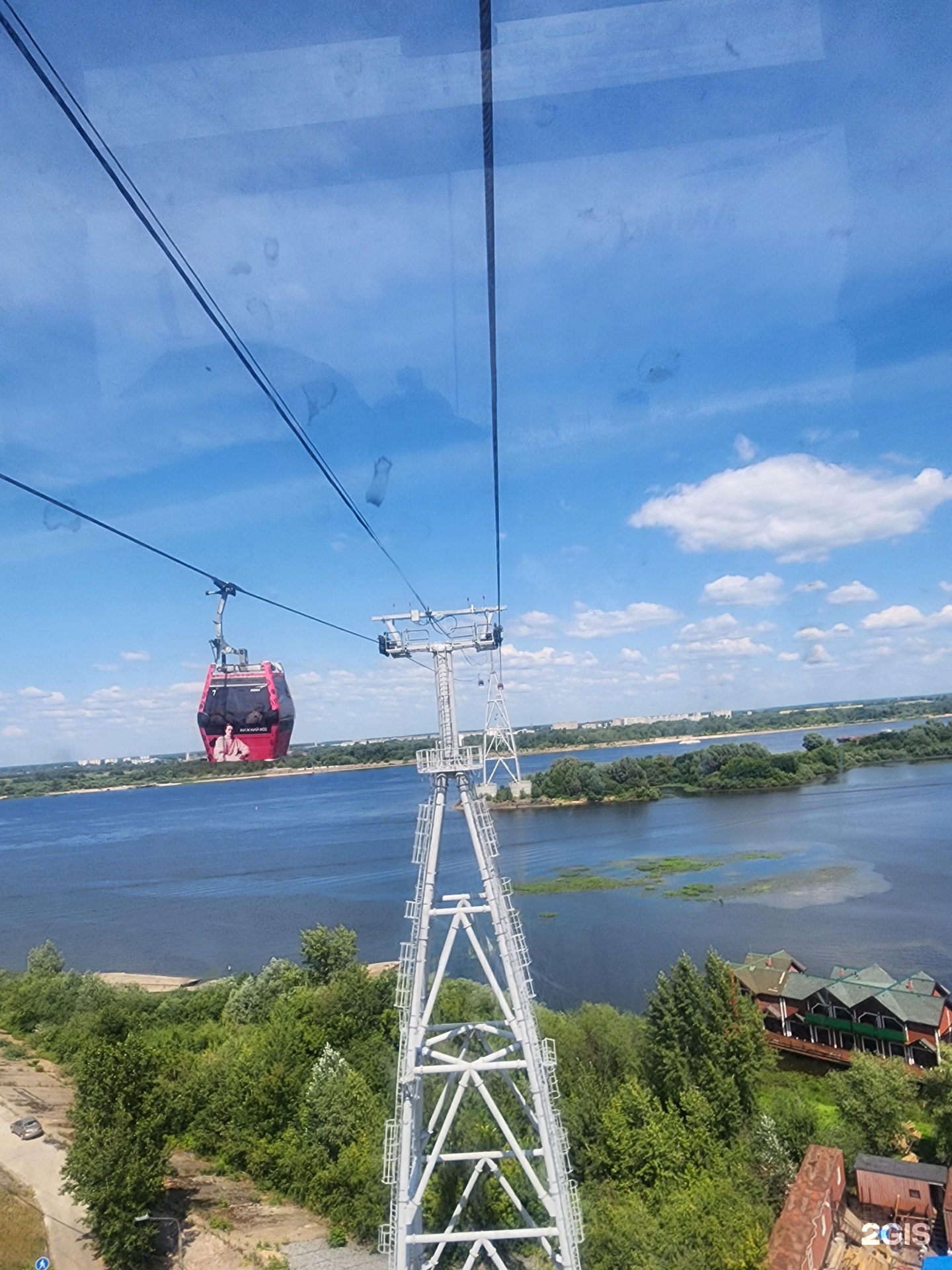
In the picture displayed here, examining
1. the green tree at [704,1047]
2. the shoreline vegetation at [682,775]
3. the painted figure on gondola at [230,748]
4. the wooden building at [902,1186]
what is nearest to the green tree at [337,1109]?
the green tree at [704,1047]

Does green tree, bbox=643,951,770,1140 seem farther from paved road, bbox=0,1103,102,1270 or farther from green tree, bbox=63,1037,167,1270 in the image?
paved road, bbox=0,1103,102,1270

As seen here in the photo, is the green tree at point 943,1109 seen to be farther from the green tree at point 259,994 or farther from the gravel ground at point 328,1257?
the green tree at point 259,994

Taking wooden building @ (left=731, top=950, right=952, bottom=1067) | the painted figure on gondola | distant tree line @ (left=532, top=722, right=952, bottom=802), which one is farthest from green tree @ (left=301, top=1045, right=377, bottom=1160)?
distant tree line @ (left=532, top=722, right=952, bottom=802)

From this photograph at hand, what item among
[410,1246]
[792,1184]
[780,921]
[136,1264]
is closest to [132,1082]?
[136,1264]

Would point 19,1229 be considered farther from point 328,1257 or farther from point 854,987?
point 854,987

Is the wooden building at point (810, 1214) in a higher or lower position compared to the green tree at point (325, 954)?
lower
